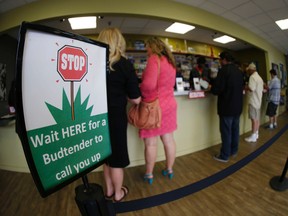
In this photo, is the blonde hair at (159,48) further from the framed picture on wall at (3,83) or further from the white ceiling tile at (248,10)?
the white ceiling tile at (248,10)

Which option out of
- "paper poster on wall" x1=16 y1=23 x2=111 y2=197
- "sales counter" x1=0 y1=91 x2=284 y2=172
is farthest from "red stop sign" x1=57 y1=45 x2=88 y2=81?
"sales counter" x1=0 y1=91 x2=284 y2=172

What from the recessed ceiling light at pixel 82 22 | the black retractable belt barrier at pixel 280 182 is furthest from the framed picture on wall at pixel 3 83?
the black retractable belt barrier at pixel 280 182

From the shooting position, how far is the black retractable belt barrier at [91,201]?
0.44 metres

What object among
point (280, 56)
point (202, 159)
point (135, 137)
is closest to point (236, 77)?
point (202, 159)

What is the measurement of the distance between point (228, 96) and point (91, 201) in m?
Answer: 1.96

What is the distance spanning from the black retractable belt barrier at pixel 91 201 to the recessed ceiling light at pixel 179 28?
370 cm

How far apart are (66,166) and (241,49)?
640 centimetres

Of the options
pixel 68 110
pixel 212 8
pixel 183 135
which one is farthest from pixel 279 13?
pixel 68 110

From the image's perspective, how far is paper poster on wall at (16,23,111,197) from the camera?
1.14 feet

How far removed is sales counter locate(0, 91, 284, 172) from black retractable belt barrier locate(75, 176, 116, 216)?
55.3 inches

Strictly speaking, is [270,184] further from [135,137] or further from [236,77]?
[135,137]

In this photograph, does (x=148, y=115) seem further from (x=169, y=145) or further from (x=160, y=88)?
(x=169, y=145)

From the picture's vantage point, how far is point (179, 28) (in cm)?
369

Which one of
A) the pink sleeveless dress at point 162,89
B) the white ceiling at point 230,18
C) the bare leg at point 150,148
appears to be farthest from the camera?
the white ceiling at point 230,18
